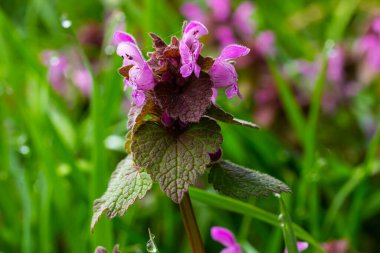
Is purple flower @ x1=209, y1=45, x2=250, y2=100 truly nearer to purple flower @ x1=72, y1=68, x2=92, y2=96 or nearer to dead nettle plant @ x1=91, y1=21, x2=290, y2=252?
dead nettle plant @ x1=91, y1=21, x2=290, y2=252

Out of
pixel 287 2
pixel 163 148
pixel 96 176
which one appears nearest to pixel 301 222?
pixel 96 176

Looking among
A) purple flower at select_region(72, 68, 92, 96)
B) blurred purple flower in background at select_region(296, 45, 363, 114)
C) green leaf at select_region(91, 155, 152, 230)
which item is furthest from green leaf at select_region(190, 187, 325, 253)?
purple flower at select_region(72, 68, 92, 96)

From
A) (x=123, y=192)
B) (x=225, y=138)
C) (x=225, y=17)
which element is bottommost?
(x=225, y=138)

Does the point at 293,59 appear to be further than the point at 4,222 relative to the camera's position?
Yes

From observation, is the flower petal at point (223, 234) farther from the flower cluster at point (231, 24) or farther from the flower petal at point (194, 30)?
the flower cluster at point (231, 24)

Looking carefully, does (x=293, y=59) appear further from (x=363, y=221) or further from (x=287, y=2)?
(x=363, y=221)

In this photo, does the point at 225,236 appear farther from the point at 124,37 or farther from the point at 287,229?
the point at 124,37

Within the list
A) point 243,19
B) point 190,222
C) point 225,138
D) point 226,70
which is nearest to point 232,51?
point 226,70
